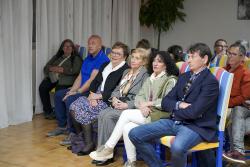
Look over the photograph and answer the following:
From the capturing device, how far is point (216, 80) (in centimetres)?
232

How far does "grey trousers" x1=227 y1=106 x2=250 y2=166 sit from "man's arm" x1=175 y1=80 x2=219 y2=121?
1.72 feet

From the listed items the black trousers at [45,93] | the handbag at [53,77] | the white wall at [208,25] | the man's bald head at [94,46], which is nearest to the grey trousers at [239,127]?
the man's bald head at [94,46]

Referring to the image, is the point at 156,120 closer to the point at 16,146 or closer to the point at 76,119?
the point at 76,119

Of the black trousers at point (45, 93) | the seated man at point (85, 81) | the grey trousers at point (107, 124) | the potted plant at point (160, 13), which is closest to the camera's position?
the grey trousers at point (107, 124)

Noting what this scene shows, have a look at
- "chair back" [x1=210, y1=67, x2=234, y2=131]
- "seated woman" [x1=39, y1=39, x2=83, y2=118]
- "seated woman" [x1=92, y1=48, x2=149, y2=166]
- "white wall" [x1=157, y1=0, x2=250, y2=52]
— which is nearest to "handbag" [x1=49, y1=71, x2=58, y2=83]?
"seated woman" [x1=39, y1=39, x2=83, y2=118]

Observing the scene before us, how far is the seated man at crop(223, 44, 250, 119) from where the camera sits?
114 inches

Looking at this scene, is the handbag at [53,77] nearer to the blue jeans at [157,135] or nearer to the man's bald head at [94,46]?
the man's bald head at [94,46]

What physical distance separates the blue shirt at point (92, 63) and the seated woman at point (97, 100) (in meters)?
0.36

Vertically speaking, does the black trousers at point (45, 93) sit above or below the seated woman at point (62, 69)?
below

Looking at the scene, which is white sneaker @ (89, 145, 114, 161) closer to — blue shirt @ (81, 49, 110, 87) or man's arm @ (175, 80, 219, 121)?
man's arm @ (175, 80, 219, 121)

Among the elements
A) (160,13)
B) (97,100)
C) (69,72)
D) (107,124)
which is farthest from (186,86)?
(160,13)

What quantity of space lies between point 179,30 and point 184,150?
5287 millimetres

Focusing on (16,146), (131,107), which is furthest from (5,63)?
(131,107)

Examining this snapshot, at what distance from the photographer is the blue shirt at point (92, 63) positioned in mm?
3855
